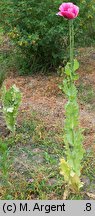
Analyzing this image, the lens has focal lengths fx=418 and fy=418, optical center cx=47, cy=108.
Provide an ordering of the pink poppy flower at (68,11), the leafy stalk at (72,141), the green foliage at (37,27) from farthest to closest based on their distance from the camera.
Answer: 1. the green foliage at (37,27)
2. the leafy stalk at (72,141)
3. the pink poppy flower at (68,11)

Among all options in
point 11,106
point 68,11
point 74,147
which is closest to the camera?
point 68,11

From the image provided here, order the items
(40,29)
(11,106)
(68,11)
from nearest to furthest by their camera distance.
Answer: (68,11), (11,106), (40,29)

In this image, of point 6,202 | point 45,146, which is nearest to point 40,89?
point 45,146

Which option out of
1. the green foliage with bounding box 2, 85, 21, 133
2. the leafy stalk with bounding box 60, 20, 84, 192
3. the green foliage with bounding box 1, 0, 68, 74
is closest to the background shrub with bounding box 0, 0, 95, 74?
the green foliage with bounding box 1, 0, 68, 74

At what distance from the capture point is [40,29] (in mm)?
5520

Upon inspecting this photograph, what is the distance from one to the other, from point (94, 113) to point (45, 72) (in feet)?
5.04

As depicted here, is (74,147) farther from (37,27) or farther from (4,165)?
(37,27)

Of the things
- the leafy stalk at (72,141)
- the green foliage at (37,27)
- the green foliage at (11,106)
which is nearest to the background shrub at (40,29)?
the green foliage at (37,27)

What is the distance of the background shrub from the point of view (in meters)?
5.45

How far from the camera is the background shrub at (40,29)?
545 cm

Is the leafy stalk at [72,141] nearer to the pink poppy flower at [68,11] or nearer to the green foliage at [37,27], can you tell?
the pink poppy flower at [68,11]

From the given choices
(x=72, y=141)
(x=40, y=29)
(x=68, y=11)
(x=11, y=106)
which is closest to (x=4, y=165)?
(x=72, y=141)

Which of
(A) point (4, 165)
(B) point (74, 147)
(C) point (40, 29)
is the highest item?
(C) point (40, 29)

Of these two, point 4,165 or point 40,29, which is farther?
point 40,29
